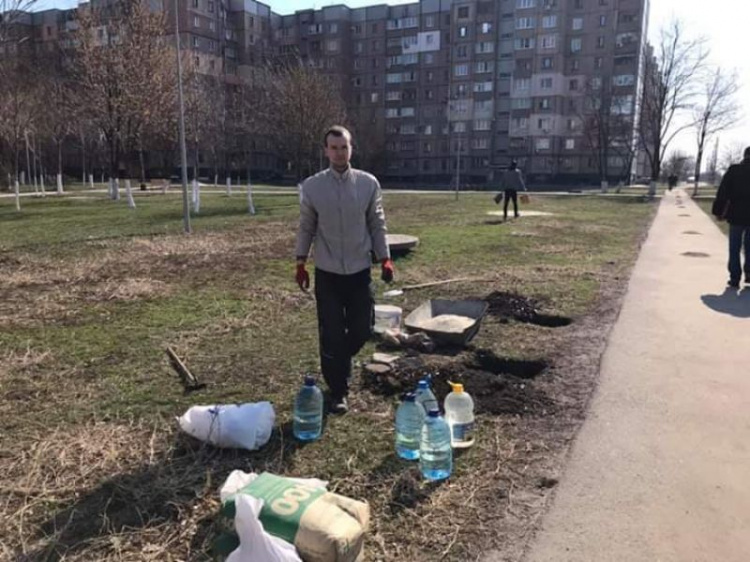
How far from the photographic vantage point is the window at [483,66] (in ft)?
265

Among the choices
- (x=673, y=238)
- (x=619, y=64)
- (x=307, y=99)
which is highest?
(x=619, y=64)

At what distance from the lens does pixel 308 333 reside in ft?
20.5

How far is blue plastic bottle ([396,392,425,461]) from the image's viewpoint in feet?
11.5

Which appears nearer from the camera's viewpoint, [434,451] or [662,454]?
[434,451]

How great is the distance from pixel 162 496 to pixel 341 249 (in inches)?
72.4

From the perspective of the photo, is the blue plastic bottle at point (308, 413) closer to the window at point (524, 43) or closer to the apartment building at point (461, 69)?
the apartment building at point (461, 69)

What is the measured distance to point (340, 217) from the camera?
13.0ft

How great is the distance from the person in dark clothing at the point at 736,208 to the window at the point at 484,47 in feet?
258

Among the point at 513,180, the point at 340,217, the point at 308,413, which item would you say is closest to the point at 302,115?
the point at 513,180

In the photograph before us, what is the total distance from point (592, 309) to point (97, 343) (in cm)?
577

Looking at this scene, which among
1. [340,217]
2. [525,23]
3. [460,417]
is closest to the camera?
[460,417]

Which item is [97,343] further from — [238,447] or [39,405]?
[238,447]

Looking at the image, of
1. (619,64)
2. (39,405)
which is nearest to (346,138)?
(39,405)

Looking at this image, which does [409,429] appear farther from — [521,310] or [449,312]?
[521,310]
